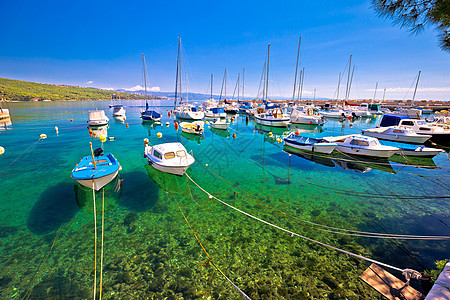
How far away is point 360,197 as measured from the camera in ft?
44.3

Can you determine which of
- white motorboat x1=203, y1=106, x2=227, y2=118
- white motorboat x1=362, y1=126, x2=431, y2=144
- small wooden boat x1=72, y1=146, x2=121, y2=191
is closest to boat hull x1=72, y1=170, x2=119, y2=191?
small wooden boat x1=72, y1=146, x2=121, y2=191

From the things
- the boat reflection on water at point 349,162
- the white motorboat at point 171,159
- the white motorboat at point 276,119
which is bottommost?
the boat reflection on water at point 349,162

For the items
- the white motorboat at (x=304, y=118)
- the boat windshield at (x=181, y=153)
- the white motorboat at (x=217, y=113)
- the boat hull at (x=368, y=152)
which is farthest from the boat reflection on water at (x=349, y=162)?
the white motorboat at (x=217, y=113)

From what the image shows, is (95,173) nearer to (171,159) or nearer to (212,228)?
(171,159)

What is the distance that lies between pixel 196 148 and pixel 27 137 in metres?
32.1

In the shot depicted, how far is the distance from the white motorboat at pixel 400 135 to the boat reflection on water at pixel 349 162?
983cm

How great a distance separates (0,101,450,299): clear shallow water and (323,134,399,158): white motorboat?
1.91 meters

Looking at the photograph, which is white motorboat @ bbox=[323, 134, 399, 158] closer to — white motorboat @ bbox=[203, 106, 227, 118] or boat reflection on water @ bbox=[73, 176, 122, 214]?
boat reflection on water @ bbox=[73, 176, 122, 214]

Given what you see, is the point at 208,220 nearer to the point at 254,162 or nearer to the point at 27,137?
the point at 254,162

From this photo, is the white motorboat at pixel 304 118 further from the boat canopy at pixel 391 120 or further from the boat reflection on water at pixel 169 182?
the boat reflection on water at pixel 169 182

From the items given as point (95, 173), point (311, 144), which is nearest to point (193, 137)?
point (311, 144)

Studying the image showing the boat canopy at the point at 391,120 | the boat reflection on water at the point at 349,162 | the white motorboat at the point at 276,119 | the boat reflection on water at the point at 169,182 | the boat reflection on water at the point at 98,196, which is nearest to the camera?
the boat reflection on water at the point at 98,196

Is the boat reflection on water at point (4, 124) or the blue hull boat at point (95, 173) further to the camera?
the boat reflection on water at point (4, 124)

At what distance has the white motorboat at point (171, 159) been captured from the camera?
14.6m
